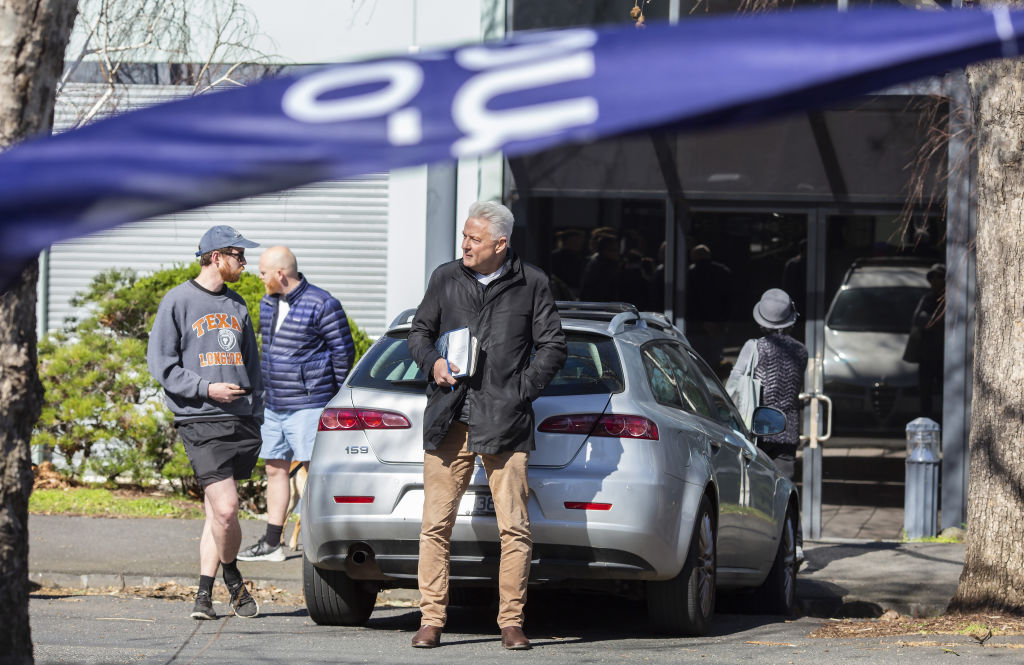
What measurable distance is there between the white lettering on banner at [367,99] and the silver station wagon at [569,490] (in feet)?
14.9

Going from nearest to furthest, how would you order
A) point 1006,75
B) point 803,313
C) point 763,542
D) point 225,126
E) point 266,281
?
point 225,126, point 1006,75, point 763,542, point 266,281, point 803,313

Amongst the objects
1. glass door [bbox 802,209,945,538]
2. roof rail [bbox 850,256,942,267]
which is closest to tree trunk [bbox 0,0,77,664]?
glass door [bbox 802,209,945,538]

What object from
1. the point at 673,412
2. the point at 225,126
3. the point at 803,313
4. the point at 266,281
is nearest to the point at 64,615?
the point at 266,281

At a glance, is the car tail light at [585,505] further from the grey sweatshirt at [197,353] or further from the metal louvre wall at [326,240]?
the metal louvre wall at [326,240]

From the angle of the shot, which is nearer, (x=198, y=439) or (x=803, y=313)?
(x=198, y=439)

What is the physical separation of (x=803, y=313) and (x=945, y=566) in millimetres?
3172

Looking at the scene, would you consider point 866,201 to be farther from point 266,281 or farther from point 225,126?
point 225,126

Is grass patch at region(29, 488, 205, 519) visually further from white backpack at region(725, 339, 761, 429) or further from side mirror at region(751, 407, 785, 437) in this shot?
side mirror at region(751, 407, 785, 437)

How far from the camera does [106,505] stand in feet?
36.1

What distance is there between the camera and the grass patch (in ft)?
35.7

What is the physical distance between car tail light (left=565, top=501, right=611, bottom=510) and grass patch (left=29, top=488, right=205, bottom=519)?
5333 mm

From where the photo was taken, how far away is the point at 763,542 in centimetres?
781

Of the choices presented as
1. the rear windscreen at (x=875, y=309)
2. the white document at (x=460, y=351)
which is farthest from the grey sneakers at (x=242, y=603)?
the rear windscreen at (x=875, y=309)

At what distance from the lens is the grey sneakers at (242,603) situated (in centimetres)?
729
